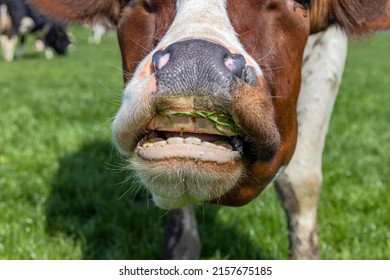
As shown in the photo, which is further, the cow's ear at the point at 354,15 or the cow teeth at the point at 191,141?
the cow's ear at the point at 354,15

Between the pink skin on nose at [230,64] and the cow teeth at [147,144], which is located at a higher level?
the pink skin on nose at [230,64]

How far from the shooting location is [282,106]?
9.58ft

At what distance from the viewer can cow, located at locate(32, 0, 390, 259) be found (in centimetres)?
226

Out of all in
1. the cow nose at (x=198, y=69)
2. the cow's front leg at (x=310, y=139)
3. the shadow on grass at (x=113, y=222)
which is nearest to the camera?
the cow nose at (x=198, y=69)

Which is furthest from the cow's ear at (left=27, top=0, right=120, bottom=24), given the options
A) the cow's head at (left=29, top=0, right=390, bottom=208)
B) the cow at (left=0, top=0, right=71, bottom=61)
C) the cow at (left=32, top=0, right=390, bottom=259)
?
the cow at (left=0, top=0, right=71, bottom=61)

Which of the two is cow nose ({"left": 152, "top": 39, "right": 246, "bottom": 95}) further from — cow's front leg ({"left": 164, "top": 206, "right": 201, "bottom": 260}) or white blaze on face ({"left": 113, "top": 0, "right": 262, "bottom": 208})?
cow's front leg ({"left": 164, "top": 206, "right": 201, "bottom": 260})

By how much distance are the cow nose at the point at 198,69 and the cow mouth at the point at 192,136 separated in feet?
0.32

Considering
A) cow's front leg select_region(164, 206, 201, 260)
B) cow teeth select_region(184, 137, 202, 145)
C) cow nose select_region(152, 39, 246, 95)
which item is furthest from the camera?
cow's front leg select_region(164, 206, 201, 260)

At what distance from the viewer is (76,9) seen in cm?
367

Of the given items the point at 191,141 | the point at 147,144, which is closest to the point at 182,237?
the point at 147,144

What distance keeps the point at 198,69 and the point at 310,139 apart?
2046 mm

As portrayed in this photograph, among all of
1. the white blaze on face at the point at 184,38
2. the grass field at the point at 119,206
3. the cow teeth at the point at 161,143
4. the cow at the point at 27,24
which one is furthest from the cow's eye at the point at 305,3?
the cow at the point at 27,24

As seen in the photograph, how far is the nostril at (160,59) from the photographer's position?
7.53ft

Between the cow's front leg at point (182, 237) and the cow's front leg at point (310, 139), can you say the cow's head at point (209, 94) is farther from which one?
the cow's front leg at point (182, 237)
